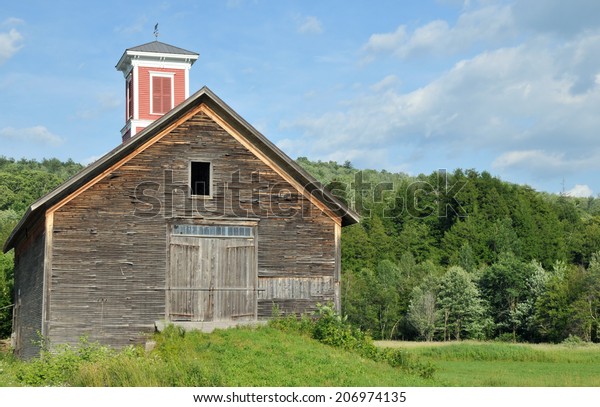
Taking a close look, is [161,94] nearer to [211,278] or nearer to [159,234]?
[159,234]

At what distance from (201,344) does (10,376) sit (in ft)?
16.0

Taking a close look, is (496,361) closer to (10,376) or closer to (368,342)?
(368,342)

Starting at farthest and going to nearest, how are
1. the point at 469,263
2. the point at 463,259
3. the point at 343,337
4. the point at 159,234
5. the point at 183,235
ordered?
the point at 463,259, the point at 469,263, the point at 183,235, the point at 159,234, the point at 343,337

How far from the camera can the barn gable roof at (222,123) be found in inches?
979

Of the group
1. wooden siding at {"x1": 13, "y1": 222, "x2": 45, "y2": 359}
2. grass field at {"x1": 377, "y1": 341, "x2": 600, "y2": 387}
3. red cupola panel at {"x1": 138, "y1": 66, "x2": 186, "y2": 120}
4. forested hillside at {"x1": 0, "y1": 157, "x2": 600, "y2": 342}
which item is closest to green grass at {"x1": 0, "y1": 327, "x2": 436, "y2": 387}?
wooden siding at {"x1": 13, "y1": 222, "x2": 45, "y2": 359}

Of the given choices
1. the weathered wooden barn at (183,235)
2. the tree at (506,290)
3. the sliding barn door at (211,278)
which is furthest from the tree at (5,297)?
the tree at (506,290)

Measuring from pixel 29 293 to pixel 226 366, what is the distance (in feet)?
37.8

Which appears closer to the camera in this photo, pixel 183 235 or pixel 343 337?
pixel 343 337

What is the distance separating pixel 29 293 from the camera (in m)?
28.8

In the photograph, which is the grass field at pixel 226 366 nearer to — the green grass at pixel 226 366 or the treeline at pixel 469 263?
the green grass at pixel 226 366

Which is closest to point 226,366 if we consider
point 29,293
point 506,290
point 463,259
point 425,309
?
point 29,293

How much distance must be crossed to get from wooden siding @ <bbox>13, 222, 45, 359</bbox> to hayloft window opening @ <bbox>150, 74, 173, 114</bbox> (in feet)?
24.2

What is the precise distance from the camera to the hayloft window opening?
3403 cm
